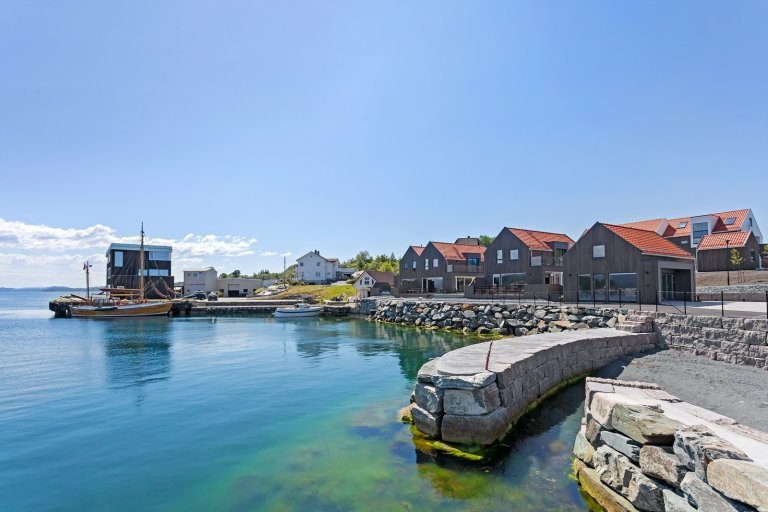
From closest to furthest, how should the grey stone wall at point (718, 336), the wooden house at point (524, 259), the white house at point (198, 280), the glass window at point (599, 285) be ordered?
the grey stone wall at point (718, 336)
the glass window at point (599, 285)
the wooden house at point (524, 259)
the white house at point (198, 280)

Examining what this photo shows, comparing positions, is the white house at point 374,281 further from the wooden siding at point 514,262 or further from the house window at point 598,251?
the house window at point 598,251

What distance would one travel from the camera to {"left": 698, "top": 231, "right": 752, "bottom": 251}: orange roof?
41.7 metres

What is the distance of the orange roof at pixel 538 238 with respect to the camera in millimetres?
45312

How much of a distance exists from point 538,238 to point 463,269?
11.2 metres

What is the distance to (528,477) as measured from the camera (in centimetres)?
799

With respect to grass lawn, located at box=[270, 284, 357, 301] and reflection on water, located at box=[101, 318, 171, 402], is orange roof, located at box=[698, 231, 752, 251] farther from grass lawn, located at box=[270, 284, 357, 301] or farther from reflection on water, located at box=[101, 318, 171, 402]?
reflection on water, located at box=[101, 318, 171, 402]

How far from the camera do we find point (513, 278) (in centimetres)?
4553

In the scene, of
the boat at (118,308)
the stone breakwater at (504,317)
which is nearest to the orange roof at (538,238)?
the stone breakwater at (504,317)

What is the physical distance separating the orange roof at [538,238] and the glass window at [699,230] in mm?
13343

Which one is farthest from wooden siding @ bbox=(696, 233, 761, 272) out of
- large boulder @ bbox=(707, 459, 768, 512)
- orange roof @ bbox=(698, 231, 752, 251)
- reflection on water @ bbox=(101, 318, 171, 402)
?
reflection on water @ bbox=(101, 318, 171, 402)

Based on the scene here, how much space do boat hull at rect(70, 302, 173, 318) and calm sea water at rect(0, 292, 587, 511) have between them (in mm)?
42153

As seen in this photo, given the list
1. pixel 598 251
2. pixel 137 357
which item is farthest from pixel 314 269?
pixel 598 251

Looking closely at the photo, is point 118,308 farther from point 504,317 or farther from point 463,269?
point 504,317

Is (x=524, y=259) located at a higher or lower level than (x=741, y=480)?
higher
